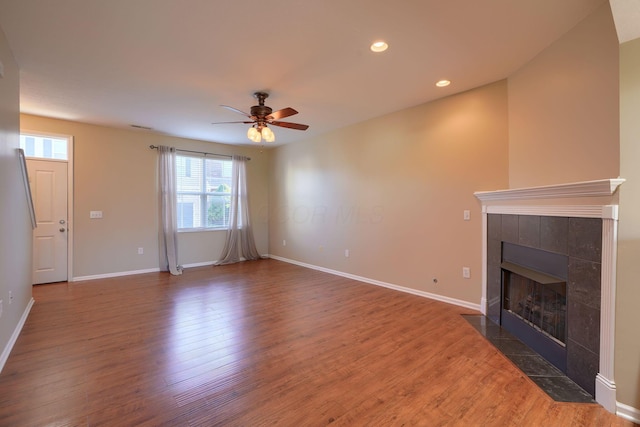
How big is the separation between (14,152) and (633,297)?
16.3 ft

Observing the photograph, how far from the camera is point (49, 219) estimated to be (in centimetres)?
445

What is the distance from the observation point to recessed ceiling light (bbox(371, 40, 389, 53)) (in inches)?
93.5

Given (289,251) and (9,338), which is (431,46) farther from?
(289,251)

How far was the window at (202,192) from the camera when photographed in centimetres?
571

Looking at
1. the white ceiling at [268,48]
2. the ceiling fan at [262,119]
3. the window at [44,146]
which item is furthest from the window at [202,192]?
the ceiling fan at [262,119]

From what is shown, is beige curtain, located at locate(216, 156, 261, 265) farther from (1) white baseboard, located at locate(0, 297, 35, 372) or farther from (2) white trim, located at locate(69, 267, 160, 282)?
(1) white baseboard, located at locate(0, 297, 35, 372)

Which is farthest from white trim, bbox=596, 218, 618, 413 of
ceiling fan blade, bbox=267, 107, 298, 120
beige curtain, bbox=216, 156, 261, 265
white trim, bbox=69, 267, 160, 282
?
white trim, bbox=69, 267, 160, 282

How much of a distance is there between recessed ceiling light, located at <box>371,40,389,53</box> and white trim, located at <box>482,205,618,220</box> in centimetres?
189

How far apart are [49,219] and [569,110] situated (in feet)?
22.2

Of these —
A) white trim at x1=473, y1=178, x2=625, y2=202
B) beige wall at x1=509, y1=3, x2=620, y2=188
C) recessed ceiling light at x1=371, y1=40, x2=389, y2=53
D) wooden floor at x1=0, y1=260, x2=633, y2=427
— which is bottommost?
wooden floor at x1=0, y1=260, x2=633, y2=427

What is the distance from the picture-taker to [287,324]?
2.96 metres

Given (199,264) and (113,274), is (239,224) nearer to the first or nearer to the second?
(199,264)

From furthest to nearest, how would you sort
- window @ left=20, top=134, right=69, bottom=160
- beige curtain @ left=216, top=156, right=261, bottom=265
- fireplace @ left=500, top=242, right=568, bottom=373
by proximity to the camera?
beige curtain @ left=216, top=156, right=261, bottom=265
window @ left=20, top=134, right=69, bottom=160
fireplace @ left=500, top=242, right=568, bottom=373

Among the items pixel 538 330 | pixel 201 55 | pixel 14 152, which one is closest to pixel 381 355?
Answer: pixel 538 330
